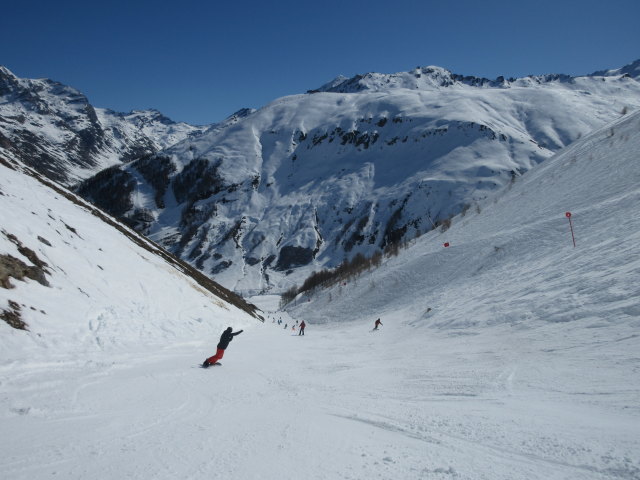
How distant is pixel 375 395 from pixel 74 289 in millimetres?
13612

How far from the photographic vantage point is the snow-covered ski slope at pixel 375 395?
15.6 ft

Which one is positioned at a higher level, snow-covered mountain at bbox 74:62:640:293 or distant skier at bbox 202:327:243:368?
snow-covered mountain at bbox 74:62:640:293

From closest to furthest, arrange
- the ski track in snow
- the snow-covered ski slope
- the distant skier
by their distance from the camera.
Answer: the ski track in snow, the snow-covered ski slope, the distant skier

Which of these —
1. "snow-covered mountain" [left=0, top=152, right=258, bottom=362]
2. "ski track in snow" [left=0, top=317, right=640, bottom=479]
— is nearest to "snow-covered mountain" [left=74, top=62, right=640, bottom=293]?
"snow-covered mountain" [left=0, top=152, right=258, bottom=362]

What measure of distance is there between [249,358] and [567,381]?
1057 centimetres

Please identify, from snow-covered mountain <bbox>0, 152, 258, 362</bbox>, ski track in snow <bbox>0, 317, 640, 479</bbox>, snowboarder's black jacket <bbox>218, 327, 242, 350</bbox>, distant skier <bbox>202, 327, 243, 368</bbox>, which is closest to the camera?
ski track in snow <bbox>0, 317, 640, 479</bbox>

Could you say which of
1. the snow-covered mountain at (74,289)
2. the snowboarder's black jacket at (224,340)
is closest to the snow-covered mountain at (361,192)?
the snow-covered mountain at (74,289)

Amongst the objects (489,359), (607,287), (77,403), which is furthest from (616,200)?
(77,403)

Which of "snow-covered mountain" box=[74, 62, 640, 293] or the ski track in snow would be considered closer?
the ski track in snow

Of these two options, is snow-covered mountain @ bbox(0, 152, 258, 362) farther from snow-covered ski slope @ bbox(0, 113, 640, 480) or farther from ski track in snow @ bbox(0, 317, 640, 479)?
ski track in snow @ bbox(0, 317, 640, 479)

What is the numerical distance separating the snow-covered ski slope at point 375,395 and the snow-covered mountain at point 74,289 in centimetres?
21

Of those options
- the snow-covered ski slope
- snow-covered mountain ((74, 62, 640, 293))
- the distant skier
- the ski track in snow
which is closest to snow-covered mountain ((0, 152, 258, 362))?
the snow-covered ski slope

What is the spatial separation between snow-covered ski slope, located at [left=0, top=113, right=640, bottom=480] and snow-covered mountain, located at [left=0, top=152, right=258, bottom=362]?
0.68 feet

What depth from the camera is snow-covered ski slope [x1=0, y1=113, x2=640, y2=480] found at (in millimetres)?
4766
